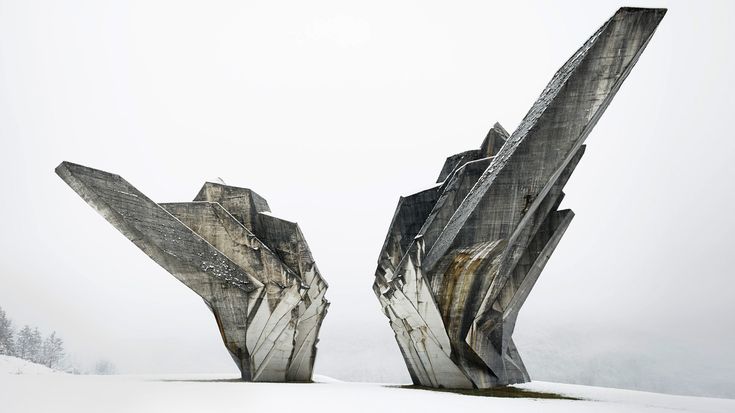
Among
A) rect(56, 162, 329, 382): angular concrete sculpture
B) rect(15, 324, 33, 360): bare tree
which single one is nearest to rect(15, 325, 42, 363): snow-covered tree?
rect(15, 324, 33, 360): bare tree

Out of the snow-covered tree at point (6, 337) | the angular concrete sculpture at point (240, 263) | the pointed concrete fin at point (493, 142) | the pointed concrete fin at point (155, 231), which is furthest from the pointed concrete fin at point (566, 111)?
the snow-covered tree at point (6, 337)

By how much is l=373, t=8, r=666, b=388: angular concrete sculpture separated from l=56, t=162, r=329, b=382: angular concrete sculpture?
7.02 feet

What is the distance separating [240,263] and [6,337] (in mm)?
31080

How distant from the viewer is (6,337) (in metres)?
33.6

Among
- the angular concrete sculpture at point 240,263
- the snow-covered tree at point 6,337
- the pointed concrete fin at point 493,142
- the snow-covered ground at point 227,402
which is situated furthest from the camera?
the snow-covered tree at point 6,337

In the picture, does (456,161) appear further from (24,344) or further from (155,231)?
(24,344)

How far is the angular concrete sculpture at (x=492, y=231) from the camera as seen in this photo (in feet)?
28.6

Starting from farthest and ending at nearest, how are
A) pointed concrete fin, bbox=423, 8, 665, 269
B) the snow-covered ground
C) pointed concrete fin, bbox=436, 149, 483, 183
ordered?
pointed concrete fin, bbox=436, 149, 483, 183 → pointed concrete fin, bbox=423, 8, 665, 269 → the snow-covered ground

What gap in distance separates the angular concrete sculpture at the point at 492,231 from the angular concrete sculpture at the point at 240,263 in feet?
7.02

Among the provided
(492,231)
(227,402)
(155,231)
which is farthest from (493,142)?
(227,402)

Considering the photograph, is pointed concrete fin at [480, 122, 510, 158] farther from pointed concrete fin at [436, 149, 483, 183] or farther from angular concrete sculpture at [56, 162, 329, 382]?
angular concrete sculpture at [56, 162, 329, 382]

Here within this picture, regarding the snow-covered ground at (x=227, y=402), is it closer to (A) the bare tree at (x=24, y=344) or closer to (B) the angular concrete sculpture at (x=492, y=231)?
(B) the angular concrete sculpture at (x=492, y=231)

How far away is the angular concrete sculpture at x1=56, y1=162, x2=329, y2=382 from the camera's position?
11.1m

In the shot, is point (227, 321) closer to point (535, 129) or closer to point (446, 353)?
point (446, 353)
